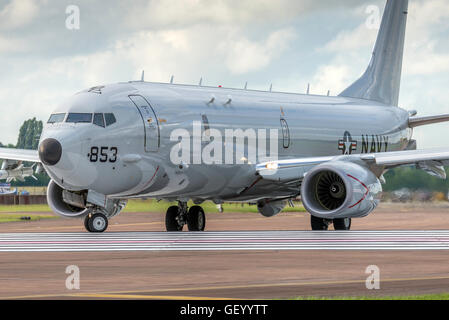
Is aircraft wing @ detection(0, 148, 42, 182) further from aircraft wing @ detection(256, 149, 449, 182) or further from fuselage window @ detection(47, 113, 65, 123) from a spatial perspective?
aircraft wing @ detection(256, 149, 449, 182)

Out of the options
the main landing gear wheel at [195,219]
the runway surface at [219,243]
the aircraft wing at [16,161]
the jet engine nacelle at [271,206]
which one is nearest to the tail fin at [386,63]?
the jet engine nacelle at [271,206]

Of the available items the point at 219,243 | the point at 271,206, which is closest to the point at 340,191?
the point at 271,206

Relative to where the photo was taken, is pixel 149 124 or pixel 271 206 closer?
pixel 149 124

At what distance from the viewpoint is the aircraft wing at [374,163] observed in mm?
23594

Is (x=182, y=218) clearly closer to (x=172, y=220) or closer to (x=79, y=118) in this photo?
(x=172, y=220)

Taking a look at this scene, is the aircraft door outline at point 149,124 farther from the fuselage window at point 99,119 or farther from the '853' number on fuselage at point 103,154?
the fuselage window at point 99,119

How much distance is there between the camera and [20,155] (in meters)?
27.2

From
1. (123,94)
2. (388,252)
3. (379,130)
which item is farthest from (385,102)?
(388,252)

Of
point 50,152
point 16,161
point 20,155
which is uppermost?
point 20,155

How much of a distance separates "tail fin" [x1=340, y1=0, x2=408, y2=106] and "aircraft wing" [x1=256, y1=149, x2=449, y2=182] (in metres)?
9.55

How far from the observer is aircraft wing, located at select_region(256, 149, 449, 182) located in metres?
23.6

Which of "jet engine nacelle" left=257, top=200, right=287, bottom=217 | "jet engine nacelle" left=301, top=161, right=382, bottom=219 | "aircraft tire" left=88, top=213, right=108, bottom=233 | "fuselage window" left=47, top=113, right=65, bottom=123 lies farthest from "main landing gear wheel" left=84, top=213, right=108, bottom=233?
"jet engine nacelle" left=257, top=200, right=287, bottom=217

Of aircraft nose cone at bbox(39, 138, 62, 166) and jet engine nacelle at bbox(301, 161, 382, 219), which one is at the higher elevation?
aircraft nose cone at bbox(39, 138, 62, 166)

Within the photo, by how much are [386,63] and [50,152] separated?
1863cm
